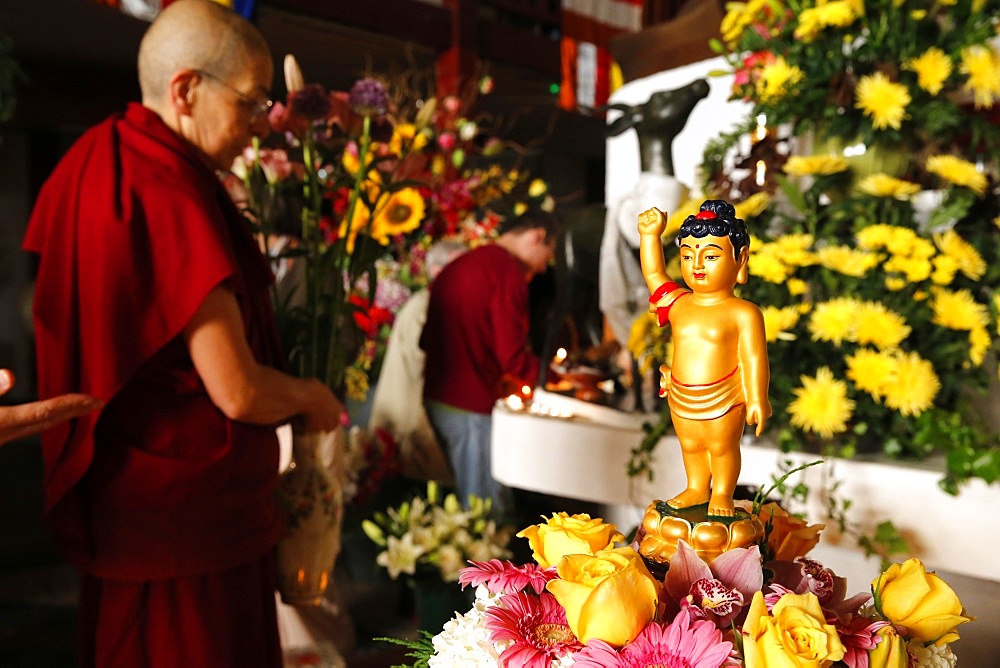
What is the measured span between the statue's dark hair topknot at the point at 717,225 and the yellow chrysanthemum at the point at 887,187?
711 mm

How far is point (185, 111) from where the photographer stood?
1.26m

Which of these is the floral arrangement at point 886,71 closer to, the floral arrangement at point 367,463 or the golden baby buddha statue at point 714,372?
the golden baby buddha statue at point 714,372

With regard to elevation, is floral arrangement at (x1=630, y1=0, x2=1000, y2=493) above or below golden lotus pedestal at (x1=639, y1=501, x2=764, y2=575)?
above

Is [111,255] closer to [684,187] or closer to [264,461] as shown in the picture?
[264,461]

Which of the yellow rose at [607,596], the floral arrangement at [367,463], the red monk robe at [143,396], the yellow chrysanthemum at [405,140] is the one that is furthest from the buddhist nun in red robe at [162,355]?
the floral arrangement at [367,463]

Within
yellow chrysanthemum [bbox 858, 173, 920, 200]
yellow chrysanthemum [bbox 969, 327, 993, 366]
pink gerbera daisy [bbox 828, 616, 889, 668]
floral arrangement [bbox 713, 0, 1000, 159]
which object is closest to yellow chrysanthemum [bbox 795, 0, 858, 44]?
floral arrangement [bbox 713, 0, 1000, 159]

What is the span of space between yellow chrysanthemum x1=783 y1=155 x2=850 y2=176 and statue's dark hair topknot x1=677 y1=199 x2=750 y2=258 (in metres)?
0.74

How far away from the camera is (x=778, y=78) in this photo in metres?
1.33

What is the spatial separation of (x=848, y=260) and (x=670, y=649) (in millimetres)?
779

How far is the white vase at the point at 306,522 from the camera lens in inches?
60.1

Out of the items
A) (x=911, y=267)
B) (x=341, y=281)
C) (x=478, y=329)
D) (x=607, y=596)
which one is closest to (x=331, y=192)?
(x=341, y=281)

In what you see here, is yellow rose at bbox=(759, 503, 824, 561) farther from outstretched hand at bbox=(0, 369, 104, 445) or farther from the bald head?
the bald head

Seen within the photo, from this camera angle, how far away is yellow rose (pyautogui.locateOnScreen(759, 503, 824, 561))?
683mm

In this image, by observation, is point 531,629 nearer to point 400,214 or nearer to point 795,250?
point 795,250
